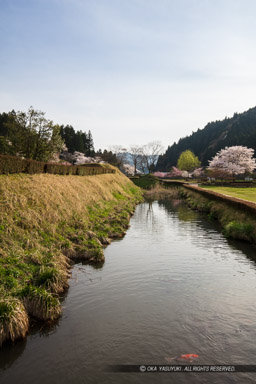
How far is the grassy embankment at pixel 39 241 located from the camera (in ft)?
21.0

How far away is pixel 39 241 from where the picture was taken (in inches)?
388

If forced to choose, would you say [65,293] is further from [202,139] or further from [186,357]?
[202,139]

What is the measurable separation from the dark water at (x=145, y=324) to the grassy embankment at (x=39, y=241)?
539mm

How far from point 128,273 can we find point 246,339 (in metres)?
4.75

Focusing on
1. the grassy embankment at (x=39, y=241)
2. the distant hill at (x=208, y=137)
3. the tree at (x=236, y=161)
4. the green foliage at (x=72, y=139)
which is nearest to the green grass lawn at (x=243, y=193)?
the grassy embankment at (x=39, y=241)

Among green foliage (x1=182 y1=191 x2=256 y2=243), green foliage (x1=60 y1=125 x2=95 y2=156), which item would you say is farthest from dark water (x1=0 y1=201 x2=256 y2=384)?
green foliage (x1=60 y1=125 x2=95 y2=156)

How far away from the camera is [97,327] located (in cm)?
624

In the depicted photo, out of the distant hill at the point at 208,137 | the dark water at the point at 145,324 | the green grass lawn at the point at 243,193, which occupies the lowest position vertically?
the dark water at the point at 145,324

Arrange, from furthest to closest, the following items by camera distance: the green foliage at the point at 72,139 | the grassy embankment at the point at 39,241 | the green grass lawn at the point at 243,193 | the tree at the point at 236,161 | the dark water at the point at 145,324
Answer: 1. the green foliage at the point at 72,139
2. the tree at the point at 236,161
3. the green grass lawn at the point at 243,193
4. the grassy embankment at the point at 39,241
5. the dark water at the point at 145,324

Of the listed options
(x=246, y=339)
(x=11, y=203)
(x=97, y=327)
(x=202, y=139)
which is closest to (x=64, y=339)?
(x=97, y=327)

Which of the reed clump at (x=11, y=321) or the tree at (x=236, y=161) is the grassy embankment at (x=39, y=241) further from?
the tree at (x=236, y=161)

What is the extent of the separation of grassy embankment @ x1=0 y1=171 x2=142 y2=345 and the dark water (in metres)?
0.54

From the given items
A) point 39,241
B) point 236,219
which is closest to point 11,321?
point 39,241

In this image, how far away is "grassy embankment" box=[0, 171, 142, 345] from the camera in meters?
6.40
